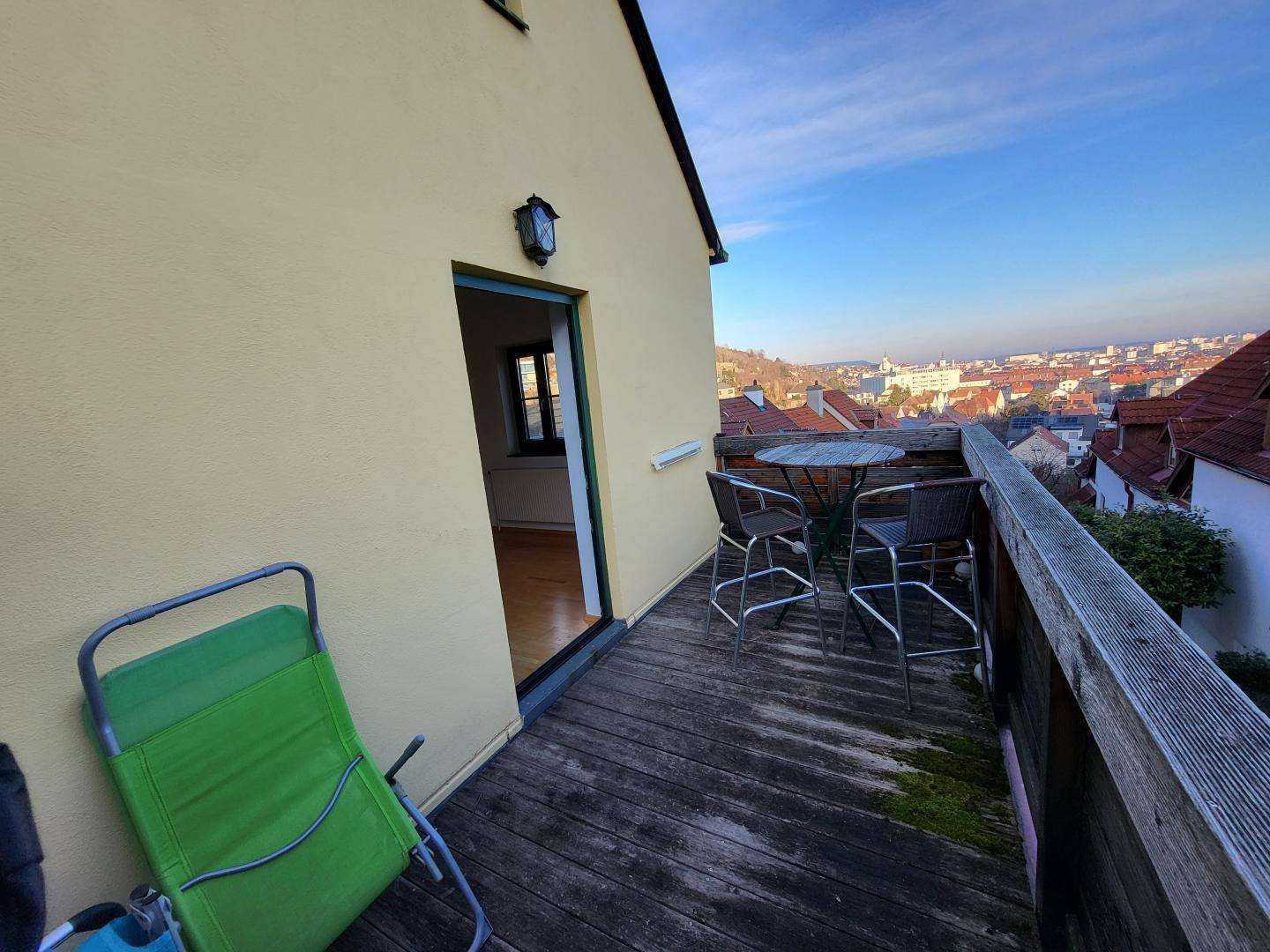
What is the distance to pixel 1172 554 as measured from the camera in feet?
21.7

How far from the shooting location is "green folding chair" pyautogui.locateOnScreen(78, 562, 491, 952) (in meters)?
1.08

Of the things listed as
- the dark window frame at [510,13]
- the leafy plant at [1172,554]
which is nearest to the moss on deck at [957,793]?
the dark window frame at [510,13]

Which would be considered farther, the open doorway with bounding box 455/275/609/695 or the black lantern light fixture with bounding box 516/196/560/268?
the open doorway with bounding box 455/275/609/695

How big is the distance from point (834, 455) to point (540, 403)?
10.4ft

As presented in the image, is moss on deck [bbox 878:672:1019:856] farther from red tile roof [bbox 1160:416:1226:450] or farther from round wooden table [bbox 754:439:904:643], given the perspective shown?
red tile roof [bbox 1160:416:1226:450]

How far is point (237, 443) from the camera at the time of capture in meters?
1.34

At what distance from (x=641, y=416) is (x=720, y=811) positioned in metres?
2.27

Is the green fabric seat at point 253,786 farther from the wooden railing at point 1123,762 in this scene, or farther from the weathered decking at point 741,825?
the wooden railing at point 1123,762

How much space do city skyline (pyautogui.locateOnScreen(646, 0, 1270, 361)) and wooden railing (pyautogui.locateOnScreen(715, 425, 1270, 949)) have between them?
411 centimetres

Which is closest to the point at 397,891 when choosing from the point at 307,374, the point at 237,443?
the point at 237,443

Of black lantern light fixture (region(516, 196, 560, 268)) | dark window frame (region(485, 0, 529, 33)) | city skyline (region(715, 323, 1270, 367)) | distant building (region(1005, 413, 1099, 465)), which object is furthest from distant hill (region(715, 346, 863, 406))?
black lantern light fixture (region(516, 196, 560, 268))

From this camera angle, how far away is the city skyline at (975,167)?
23.4 ft

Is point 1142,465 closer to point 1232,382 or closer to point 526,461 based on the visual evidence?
point 1232,382

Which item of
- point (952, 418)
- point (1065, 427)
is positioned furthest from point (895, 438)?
point (1065, 427)
